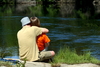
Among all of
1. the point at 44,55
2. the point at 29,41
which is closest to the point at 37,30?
the point at 29,41

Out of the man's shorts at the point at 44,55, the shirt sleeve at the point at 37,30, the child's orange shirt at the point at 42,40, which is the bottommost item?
the man's shorts at the point at 44,55

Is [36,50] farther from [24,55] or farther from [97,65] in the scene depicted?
[97,65]

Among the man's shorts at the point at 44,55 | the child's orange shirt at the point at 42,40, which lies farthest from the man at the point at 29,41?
the child's orange shirt at the point at 42,40

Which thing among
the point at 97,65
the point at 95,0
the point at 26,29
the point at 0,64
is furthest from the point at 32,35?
the point at 95,0

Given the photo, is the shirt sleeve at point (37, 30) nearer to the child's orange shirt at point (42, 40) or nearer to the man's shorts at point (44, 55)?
the child's orange shirt at point (42, 40)

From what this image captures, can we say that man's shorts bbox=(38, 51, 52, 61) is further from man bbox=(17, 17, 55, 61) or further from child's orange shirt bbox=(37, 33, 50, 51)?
→ child's orange shirt bbox=(37, 33, 50, 51)

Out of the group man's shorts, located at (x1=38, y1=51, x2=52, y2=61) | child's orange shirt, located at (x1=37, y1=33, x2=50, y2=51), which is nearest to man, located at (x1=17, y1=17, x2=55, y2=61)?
man's shorts, located at (x1=38, y1=51, x2=52, y2=61)

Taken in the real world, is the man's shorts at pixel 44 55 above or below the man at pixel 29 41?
below

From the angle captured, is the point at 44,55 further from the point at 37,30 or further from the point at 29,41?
the point at 37,30

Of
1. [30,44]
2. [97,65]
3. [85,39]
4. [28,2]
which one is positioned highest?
[30,44]

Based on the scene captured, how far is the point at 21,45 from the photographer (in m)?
7.31

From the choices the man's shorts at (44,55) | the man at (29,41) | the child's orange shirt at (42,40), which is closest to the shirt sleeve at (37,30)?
the man at (29,41)

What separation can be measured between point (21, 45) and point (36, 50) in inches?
15.3

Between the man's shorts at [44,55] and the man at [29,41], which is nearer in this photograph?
the man at [29,41]
